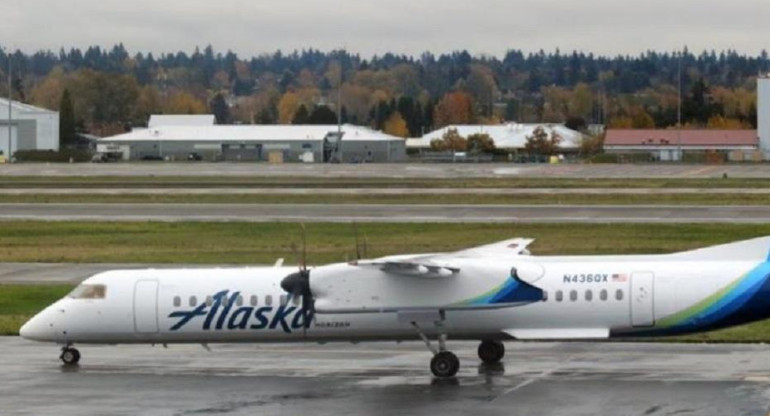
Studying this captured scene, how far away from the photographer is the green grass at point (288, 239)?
191 feet

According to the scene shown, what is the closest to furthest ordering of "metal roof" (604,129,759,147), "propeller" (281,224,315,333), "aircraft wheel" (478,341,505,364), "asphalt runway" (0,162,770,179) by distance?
"propeller" (281,224,315,333)
"aircraft wheel" (478,341,505,364)
"asphalt runway" (0,162,770,179)
"metal roof" (604,129,759,147)

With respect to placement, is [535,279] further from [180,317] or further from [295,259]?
[295,259]

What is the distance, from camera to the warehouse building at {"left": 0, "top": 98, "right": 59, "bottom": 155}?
595ft

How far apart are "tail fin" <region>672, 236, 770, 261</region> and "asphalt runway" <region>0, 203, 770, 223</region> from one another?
36743 millimetres

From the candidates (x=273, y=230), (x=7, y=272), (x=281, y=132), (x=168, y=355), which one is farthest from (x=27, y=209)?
(x=281, y=132)

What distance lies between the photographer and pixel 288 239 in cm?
6400

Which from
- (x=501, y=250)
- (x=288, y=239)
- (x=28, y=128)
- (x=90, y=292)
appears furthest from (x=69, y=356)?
(x=28, y=128)

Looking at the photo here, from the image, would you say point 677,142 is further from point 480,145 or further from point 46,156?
point 46,156

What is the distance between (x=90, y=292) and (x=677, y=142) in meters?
151

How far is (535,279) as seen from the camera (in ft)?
105

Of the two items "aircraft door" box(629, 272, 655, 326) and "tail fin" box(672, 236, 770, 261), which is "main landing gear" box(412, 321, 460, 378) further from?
"tail fin" box(672, 236, 770, 261)

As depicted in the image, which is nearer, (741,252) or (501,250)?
(741,252)

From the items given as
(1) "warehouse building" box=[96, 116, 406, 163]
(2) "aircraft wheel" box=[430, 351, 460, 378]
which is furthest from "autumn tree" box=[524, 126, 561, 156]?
(2) "aircraft wheel" box=[430, 351, 460, 378]

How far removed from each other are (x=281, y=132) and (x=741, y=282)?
157 meters
